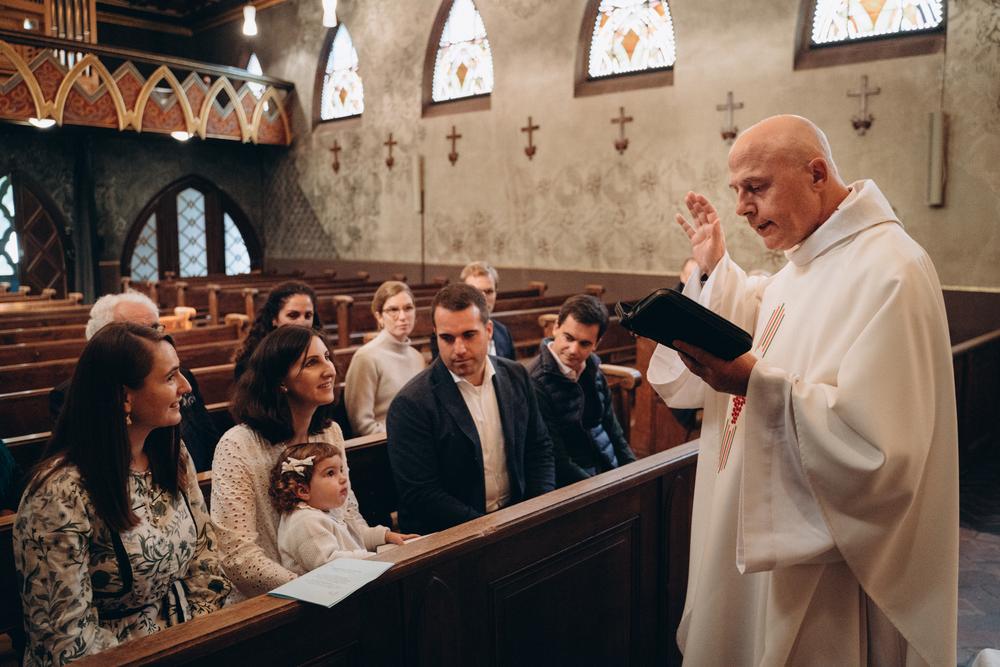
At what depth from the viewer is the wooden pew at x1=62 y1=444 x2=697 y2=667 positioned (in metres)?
1.47

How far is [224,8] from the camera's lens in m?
13.7

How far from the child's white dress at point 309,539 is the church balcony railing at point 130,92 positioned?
9.77 meters

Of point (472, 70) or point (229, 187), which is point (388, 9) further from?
point (229, 187)

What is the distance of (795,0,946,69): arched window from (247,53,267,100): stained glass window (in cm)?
827

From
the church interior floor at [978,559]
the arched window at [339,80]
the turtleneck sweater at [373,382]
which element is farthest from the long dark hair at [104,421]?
the arched window at [339,80]

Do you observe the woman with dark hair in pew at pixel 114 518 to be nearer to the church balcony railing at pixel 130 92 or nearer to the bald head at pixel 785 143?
the bald head at pixel 785 143

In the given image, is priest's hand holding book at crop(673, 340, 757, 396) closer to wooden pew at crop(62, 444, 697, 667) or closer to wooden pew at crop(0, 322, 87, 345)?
wooden pew at crop(62, 444, 697, 667)

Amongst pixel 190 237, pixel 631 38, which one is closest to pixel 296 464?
pixel 631 38

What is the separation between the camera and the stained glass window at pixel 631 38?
28.5ft

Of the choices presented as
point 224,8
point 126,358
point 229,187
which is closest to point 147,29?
point 224,8

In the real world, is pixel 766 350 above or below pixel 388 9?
below

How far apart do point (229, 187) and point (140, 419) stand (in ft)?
40.8

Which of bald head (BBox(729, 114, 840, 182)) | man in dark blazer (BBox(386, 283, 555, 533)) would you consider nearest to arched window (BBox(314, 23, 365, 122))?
man in dark blazer (BBox(386, 283, 555, 533))

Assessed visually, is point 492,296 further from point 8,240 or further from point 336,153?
point 8,240
